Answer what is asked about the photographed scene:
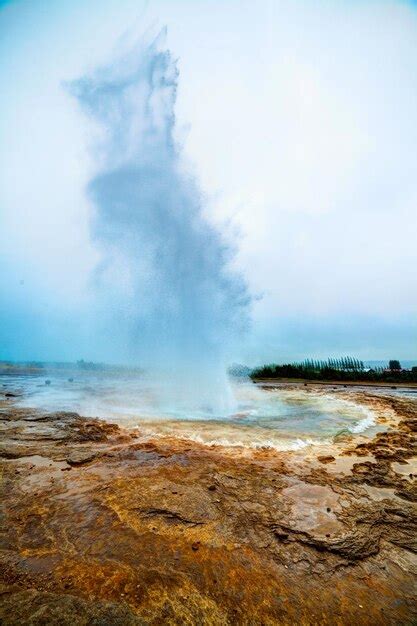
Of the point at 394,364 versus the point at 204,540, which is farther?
the point at 394,364

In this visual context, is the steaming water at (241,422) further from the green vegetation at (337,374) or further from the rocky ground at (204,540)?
the green vegetation at (337,374)

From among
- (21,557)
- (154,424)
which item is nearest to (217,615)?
(21,557)

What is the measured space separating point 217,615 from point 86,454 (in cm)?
633

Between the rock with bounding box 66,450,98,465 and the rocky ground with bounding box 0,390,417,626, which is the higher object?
the rocky ground with bounding box 0,390,417,626

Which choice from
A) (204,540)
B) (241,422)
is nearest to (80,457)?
(204,540)

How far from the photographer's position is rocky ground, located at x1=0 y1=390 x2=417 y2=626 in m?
3.33

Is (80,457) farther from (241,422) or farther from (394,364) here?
(394,364)

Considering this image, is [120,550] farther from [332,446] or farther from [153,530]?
[332,446]

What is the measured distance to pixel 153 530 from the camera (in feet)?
15.3

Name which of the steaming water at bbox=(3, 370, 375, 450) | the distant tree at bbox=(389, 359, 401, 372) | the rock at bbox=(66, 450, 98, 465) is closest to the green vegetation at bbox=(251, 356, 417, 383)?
the distant tree at bbox=(389, 359, 401, 372)

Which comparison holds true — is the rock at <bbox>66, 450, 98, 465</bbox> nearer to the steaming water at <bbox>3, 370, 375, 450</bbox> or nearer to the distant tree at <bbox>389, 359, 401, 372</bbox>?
the steaming water at <bbox>3, 370, 375, 450</bbox>

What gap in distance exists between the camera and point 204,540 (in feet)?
14.8

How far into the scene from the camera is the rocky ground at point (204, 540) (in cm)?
333

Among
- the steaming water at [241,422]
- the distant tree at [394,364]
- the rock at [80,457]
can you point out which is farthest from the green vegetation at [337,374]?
the rock at [80,457]
